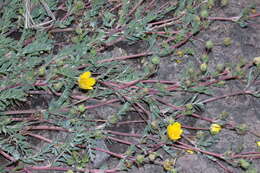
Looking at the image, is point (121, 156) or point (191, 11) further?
point (191, 11)

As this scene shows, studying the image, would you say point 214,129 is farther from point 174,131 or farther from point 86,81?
point 86,81

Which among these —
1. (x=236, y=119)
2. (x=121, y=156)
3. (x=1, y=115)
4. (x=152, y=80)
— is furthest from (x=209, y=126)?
(x=1, y=115)

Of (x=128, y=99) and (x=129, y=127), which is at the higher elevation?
(x=128, y=99)

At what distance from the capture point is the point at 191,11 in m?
2.40

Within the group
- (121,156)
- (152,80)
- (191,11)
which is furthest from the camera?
(191,11)

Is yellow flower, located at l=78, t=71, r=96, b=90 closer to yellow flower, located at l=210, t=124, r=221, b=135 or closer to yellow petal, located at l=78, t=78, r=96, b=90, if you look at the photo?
yellow petal, located at l=78, t=78, r=96, b=90

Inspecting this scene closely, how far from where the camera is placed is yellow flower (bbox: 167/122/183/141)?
6.20ft

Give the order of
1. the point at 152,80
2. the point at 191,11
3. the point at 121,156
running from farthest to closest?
the point at 191,11 → the point at 152,80 → the point at 121,156

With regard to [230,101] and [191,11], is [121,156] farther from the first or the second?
[191,11]

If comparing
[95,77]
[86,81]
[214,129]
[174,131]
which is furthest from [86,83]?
[214,129]

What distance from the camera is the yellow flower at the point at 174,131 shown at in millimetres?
1889

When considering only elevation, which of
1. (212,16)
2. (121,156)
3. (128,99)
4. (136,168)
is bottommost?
(136,168)

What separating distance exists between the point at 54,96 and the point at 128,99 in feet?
1.52

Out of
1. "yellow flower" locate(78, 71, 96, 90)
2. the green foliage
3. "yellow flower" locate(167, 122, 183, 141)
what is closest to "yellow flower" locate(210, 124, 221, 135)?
the green foliage
